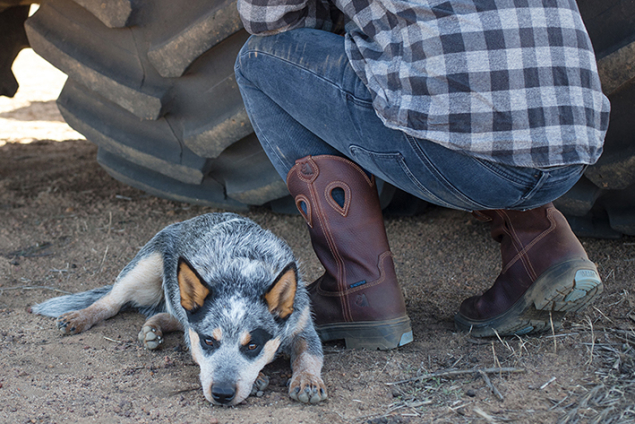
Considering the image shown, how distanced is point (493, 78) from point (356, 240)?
0.77 m

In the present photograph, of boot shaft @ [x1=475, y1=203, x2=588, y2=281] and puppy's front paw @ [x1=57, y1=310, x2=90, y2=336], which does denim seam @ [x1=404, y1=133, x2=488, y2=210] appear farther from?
puppy's front paw @ [x1=57, y1=310, x2=90, y2=336]

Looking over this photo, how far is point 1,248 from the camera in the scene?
3035 millimetres

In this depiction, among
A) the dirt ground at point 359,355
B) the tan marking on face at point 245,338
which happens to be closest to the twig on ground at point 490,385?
the dirt ground at point 359,355

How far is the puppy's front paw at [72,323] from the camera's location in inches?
88.7

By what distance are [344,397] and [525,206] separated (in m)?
0.86

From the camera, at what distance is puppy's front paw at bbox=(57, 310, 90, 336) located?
2.25m

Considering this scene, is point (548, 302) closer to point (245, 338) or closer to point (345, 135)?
point (345, 135)

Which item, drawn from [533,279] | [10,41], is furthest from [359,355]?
[10,41]

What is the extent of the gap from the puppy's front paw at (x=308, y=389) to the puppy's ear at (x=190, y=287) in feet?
1.47

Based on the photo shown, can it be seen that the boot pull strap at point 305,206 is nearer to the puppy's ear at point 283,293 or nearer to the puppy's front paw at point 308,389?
the puppy's ear at point 283,293

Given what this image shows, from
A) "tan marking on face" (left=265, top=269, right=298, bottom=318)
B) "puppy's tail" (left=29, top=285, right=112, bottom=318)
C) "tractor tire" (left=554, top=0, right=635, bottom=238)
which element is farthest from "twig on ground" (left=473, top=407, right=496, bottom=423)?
"puppy's tail" (left=29, top=285, right=112, bottom=318)

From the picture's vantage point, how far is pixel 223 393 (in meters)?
1.70

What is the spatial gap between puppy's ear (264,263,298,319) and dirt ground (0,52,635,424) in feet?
0.81

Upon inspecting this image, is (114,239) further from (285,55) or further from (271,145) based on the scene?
(285,55)
